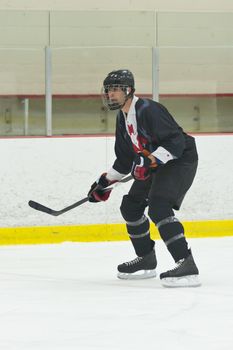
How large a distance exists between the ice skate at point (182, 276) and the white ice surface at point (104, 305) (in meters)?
0.05

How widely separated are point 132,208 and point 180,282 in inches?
16.5

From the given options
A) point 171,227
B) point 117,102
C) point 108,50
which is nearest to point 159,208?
point 171,227

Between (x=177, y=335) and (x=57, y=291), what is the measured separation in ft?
3.69

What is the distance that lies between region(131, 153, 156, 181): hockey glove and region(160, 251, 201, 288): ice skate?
388 mm

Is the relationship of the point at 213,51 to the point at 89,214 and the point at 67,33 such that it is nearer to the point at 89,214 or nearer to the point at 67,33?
the point at 67,33

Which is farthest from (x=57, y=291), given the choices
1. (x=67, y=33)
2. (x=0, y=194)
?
(x=67, y=33)

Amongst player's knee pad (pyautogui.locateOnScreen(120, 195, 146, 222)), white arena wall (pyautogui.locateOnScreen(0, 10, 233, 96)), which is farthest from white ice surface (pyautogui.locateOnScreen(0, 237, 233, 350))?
white arena wall (pyautogui.locateOnScreen(0, 10, 233, 96))

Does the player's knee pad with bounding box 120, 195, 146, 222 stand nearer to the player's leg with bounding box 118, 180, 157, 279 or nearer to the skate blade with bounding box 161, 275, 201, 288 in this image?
the player's leg with bounding box 118, 180, 157, 279

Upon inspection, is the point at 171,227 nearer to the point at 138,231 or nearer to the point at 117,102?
the point at 138,231

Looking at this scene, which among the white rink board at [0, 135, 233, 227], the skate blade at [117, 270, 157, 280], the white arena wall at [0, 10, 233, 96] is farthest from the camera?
the white arena wall at [0, 10, 233, 96]

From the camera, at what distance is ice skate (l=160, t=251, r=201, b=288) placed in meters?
4.31

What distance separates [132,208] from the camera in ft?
15.0

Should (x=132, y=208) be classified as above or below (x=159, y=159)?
below

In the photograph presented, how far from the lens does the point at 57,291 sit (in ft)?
14.1
